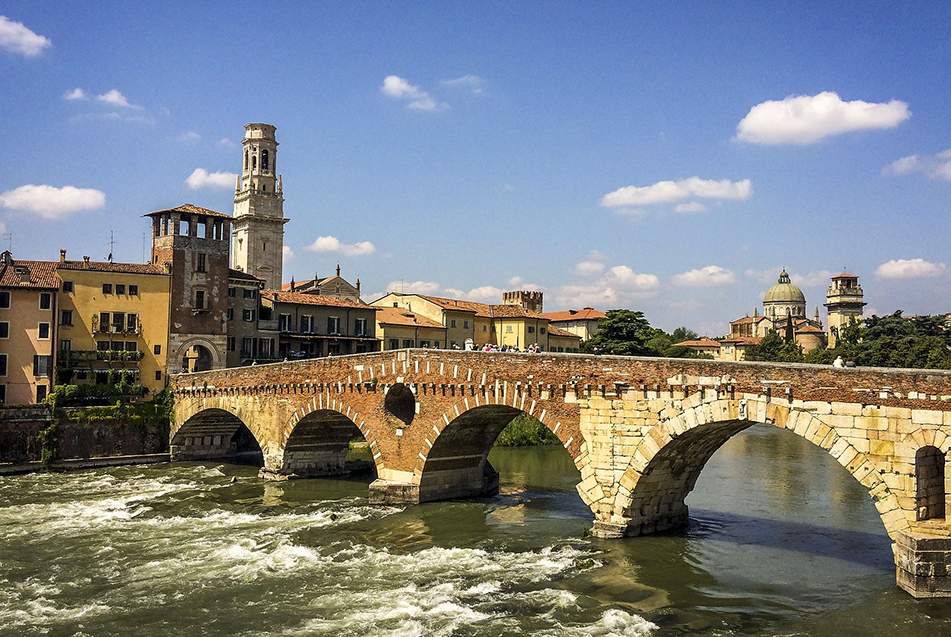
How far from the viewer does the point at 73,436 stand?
42781 mm

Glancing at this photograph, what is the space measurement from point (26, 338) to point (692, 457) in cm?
3552

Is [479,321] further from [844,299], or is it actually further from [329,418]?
[844,299]

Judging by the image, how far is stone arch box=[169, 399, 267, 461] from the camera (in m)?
45.0

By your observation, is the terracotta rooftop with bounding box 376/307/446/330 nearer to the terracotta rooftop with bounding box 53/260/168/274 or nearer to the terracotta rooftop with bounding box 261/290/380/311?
the terracotta rooftop with bounding box 261/290/380/311

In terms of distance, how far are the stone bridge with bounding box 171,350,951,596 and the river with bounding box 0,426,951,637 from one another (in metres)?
1.27

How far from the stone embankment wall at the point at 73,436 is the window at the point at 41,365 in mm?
3191

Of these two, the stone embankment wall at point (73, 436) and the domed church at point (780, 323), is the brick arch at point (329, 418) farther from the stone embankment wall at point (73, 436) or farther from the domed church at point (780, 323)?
the domed church at point (780, 323)

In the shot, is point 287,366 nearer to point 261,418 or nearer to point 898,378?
point 261,418

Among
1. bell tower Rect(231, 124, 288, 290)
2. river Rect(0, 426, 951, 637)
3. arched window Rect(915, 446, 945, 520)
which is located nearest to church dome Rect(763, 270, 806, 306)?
bell tower Rect(231, 124, 288, 290)

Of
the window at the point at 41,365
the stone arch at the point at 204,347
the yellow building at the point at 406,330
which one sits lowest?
the window at the point at 41,365

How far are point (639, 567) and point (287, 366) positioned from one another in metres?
20.0

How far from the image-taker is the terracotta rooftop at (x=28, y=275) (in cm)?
4466

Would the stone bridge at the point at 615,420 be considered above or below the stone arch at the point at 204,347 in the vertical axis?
below

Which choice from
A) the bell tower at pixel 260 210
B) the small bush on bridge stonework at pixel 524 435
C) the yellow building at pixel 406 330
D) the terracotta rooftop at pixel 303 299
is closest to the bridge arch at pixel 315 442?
the small bush on bridge stonework at pixel 524 435
